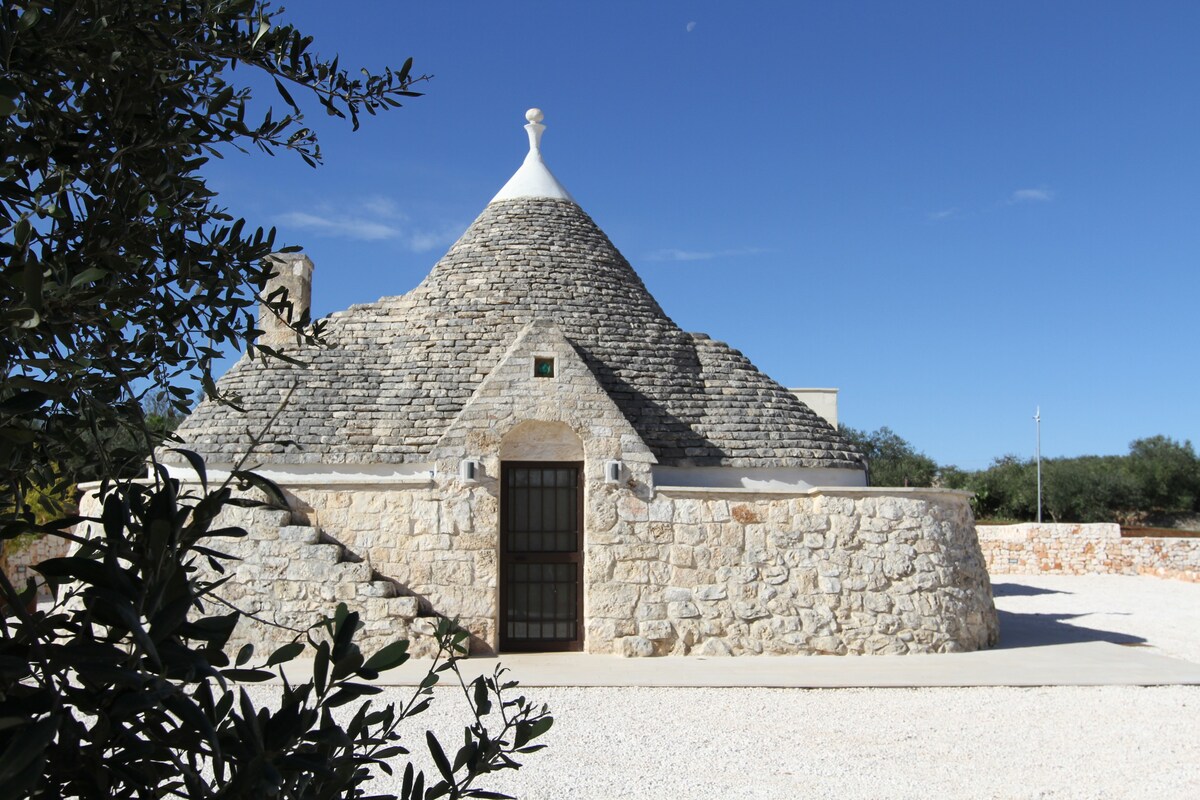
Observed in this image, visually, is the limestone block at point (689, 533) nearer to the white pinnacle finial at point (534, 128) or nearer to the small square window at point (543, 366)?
the small square window at point (543, 366)

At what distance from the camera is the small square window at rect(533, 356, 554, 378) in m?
12.2

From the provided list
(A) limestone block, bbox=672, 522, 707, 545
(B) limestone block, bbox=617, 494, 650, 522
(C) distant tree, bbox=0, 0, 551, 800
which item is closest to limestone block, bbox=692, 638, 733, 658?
(A) limestone block, bbox=672, 522, 707, 545

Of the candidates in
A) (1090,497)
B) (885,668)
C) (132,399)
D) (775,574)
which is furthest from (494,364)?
(1090,497)

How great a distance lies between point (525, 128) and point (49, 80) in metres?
14.8

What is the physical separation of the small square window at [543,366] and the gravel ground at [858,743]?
3993mm

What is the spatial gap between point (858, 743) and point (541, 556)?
16.5 feet

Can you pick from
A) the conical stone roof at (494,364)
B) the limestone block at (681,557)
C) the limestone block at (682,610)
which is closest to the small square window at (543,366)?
the conical stone roof at (494,364)

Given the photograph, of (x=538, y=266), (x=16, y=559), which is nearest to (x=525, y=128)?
(x=538, y=266)

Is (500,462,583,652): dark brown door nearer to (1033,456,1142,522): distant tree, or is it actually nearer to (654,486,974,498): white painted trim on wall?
(654,486,974,498): white painted trim on wall

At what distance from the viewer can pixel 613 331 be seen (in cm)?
1408

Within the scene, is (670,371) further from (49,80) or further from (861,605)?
(49,80)

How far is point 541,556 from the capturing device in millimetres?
12117

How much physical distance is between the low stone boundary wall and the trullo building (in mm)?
16210

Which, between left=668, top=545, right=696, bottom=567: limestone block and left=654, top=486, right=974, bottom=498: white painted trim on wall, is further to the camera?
left=654, top=486, right=974, bottom=498: white painted trim on wall
